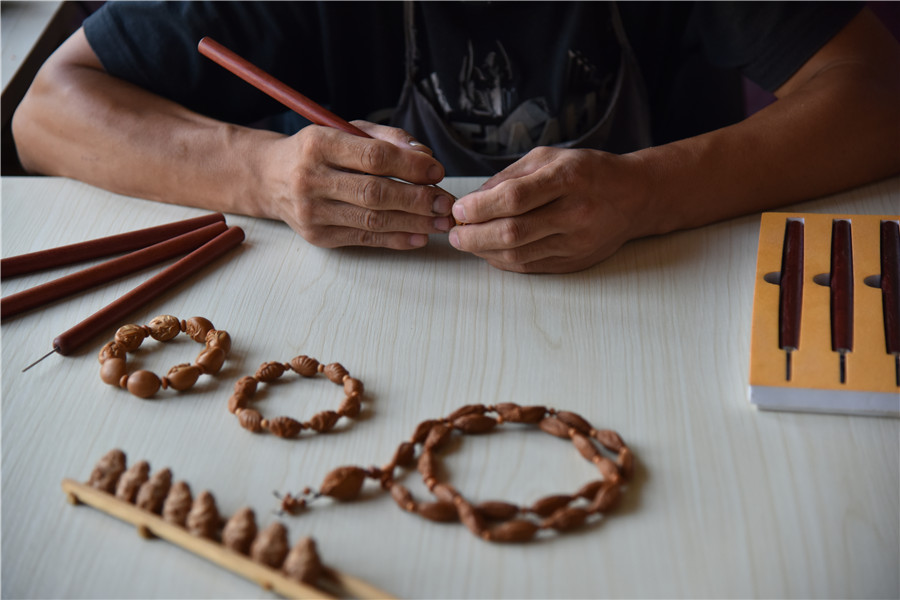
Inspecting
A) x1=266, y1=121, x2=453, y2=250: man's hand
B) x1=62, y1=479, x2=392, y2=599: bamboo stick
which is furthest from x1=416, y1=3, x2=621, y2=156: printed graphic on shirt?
x1=62, y1=479, x2=392, y2=599: bamboo stick

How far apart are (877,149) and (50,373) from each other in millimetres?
913

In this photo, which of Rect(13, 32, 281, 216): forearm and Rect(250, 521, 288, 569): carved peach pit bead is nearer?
Rect(250, 521, 288, 569): carved peach pit bead

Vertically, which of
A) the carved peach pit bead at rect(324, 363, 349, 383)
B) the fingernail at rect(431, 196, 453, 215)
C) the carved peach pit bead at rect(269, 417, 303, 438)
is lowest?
the carved peach pit bead at rect(269, 417, 303, 438)

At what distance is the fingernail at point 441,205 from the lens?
0.77 m

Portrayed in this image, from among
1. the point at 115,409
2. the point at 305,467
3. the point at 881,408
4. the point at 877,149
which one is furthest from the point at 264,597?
the point at 877,149

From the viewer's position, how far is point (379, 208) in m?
0.78

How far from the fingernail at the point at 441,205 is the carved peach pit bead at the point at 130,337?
306 mm

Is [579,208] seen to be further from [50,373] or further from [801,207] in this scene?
[50,373]

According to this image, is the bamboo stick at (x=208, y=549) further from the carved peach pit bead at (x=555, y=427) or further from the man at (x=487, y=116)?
the man at (x=487, y=116)

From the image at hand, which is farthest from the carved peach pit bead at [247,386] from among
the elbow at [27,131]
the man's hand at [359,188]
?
the elbow at [27,131]

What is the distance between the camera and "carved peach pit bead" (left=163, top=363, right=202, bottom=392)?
25.9 inches

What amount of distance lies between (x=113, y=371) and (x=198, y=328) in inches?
3.4

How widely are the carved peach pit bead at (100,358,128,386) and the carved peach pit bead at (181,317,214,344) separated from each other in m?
0.07

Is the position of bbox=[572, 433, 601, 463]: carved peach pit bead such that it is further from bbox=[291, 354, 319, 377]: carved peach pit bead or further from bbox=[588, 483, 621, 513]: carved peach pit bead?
bbox=[291, 354, 319, 377]: carved peach pit bead
